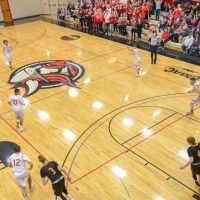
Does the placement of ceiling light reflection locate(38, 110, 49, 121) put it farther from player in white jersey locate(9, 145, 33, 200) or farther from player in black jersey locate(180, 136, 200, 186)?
player in black jersey locate(180, 136, 200, 186)

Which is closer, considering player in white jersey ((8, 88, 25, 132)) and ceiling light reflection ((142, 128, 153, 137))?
player in white jersey ((8, 88, 25, 132))

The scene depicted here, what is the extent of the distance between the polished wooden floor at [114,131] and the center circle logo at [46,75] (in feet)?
1.53

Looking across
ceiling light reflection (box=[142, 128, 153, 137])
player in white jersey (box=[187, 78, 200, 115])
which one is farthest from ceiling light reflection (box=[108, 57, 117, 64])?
ceiling light reflection (box=[142, 128, 153, 137])

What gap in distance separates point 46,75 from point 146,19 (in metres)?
9.83

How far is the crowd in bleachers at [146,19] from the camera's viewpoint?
54.0 feet

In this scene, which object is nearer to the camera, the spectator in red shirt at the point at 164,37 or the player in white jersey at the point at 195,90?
the player in white jersey at the point at 195,90

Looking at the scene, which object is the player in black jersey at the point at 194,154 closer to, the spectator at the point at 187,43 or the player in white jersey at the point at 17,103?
the player in white jersey at the point at 17,103

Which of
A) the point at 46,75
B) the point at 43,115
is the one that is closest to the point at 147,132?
the point at 43,115

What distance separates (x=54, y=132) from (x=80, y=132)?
95 cm

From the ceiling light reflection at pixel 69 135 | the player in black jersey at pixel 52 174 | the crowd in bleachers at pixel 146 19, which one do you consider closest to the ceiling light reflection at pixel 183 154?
the ceiling light reflection at pixel 69 135

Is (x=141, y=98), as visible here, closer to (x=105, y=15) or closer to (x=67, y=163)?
(x=67, y=163)

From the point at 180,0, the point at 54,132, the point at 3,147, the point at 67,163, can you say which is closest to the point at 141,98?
the point at 54,132

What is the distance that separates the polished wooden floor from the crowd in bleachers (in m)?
2.23

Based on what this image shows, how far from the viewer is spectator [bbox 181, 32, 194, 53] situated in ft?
51.4
